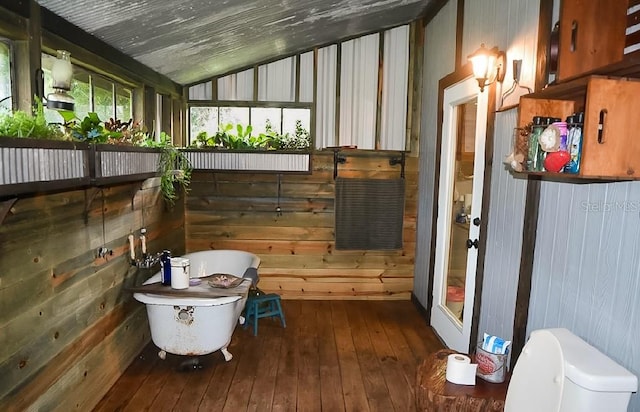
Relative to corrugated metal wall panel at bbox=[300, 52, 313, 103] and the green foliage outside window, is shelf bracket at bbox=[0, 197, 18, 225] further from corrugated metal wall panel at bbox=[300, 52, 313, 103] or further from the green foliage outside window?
corrugated metal wall panel at bbox=[300, 52, 313, 103]

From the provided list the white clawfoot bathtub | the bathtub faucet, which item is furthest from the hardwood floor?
the bathtub faucet

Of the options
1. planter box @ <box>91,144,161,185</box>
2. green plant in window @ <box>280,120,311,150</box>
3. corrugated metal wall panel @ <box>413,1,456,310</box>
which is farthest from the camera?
green plant in window @ <box>280,120,311,150</box>

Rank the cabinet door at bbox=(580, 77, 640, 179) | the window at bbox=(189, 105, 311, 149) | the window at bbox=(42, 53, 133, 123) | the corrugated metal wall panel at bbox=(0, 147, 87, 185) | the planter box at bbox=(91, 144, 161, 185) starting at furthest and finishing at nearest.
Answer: the window at bbox=(189, 105, 311, 149), the window at bbox=(42, 53, 133, 123), the planter box at bbox=(91, 144, 161, 185), the corrugated metal wall panel at bbox=(0, 147, 87, 185), the cabinet door at bbox=(580, 77, 640, 179)

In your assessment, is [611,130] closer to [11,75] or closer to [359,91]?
[11,75]

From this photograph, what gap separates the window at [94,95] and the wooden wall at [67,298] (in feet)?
1.67

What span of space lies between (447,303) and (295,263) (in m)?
1.64

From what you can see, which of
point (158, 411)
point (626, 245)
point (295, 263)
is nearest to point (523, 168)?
point (626, 245)

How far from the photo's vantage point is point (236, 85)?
435cm

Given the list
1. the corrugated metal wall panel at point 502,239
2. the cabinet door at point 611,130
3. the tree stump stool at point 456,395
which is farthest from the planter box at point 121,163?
the corrugated metal wall panel at point 502,239

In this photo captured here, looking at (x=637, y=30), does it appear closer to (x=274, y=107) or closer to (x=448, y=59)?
(x=448, y=59)

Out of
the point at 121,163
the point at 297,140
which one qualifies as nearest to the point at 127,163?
the point at 121,163

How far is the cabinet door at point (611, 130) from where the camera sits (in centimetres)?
129

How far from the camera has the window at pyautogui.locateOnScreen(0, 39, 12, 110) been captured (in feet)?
6.09

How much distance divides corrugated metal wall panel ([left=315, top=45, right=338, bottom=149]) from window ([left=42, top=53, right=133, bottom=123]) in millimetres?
1828
